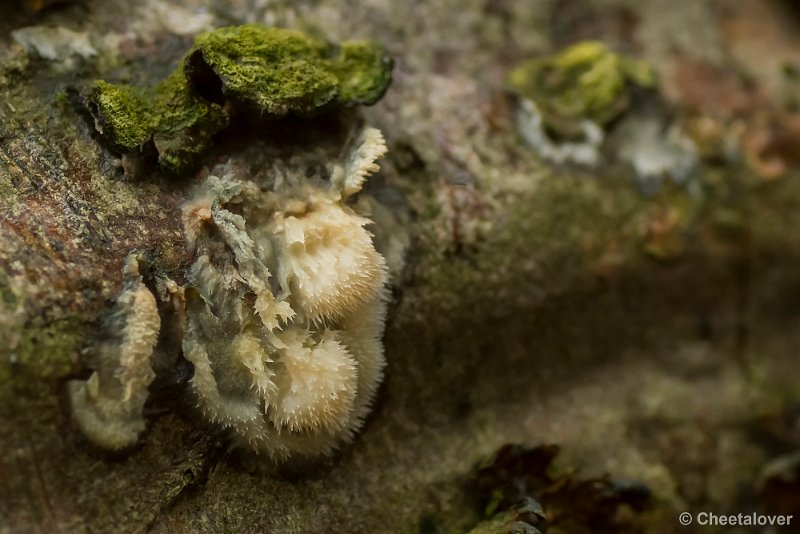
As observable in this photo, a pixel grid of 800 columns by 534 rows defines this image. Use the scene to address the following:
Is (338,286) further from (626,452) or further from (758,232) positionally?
(758,232)

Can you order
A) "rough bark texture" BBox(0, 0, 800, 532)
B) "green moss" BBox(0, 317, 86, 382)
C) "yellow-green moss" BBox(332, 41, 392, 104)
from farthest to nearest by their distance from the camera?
"yellow-green moss" BBox(332, 41, 392, 104)
"rough bark texture" BBox(0, 0, 800, 532)
"green moss" BBox(0, 317, 86, 382)

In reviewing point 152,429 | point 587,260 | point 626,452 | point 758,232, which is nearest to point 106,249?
point 152,429

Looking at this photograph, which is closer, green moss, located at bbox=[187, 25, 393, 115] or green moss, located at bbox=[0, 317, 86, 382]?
green moss, located at bbox=[0, 317, 86, 382]

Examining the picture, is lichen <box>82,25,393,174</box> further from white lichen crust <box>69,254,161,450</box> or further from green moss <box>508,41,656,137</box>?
green moss <box>508,41,656,137</box>

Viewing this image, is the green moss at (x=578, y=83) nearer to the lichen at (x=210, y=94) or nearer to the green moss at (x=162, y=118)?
the lichen at (x=210, y=94)

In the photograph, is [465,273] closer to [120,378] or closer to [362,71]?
[362,71]

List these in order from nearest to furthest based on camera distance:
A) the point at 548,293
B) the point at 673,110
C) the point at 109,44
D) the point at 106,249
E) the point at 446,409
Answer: the point at 106,249, the point at 109,44, the point at 446,409, the point at 548,293, the point at 673,110

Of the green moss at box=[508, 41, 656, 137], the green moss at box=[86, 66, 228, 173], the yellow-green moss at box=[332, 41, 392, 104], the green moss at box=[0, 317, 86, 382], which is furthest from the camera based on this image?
the green moss at box=[508, 41, 656, 137]

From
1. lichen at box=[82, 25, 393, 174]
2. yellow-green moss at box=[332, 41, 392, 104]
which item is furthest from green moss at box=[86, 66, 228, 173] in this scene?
yellow-green moss at box=[332, 41, 392, 104]
